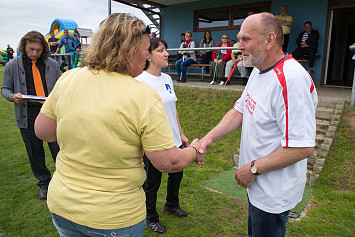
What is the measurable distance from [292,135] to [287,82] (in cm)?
30

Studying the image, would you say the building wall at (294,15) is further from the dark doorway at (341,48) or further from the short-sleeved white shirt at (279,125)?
the short-sleeved white shirt at (279,125)

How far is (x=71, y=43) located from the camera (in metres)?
12.7

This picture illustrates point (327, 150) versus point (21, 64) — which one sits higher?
point (21, 64)

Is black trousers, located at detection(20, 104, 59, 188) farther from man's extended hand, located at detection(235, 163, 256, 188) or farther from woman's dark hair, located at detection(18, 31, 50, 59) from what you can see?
man's extended hand, located at detection(235, 163, 256, 188)

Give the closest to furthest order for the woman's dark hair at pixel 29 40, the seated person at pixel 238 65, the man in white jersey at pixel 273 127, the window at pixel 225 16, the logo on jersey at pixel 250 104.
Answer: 1. the man in white jersey at pixel 273 127
2. the logo on jersey at pixel 250 104
3. the woman's dark hair at pixel 29 40
4. the seated person at pixel 238 65
5. the window at pixel 225 16

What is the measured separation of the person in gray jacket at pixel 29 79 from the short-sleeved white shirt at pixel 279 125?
2837 millimetres

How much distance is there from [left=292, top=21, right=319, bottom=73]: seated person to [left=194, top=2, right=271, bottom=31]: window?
2113 millimetres

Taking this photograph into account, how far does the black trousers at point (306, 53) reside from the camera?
8.38 metres

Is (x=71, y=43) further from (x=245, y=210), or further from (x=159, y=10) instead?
(x=245, y=210)

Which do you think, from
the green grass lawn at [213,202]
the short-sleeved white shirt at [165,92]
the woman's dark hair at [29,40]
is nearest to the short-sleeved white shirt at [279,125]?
the short-sleeved white shirt at [165,92]

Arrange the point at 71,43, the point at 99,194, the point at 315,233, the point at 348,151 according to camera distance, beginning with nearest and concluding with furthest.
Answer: the point at 99,194, the point at 315,233, the point at 348,151, the point at 71,43

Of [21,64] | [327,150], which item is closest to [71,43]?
[21,64]

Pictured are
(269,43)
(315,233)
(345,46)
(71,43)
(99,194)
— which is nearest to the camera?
(99,194)

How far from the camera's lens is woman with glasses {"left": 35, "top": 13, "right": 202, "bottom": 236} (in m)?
1.33
